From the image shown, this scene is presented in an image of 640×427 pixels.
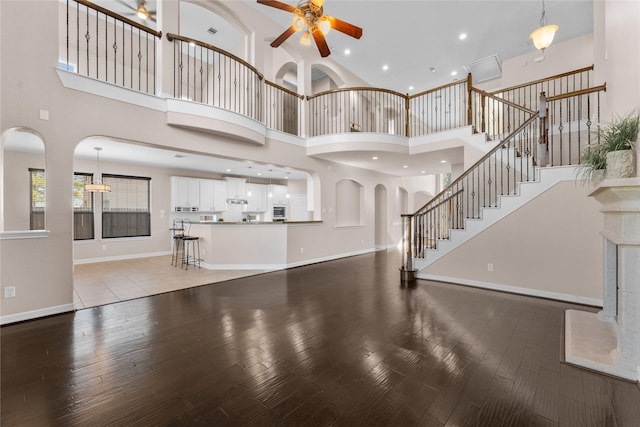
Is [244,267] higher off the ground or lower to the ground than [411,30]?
lower

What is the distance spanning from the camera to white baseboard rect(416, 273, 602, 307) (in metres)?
3.82

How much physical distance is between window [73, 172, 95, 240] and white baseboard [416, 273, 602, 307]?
27.9ft

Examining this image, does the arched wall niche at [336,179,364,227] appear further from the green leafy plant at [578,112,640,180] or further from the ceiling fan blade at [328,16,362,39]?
the green leafy plant at [578,112,640,180]

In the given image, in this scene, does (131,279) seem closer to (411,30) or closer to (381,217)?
(381,217)

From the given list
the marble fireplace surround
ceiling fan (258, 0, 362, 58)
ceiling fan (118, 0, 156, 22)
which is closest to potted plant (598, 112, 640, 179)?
the marble fireplace surround

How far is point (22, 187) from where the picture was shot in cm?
635

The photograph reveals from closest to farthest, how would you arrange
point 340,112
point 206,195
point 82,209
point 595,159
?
point 595,159, point 340,112, point 82,209, point 206,195

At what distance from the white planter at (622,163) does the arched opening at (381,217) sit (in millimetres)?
7905

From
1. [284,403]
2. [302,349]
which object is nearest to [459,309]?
[302,349]

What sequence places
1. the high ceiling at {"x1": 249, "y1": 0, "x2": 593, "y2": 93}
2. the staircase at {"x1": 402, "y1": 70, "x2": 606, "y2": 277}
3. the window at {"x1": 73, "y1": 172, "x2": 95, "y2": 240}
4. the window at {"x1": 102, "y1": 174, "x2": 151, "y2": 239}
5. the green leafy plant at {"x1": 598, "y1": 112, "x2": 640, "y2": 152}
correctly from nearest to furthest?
the green leafy plant at {"x1": 598, "y1": 112, "x2": 640, "y2": 152} → the staircase at {"x1": 402, "y1": 70, "x2": 606, "y2": 277} → the high ceiling at {"x1": 249, "y1": 0, "x2": 593, "y2": 93} → the window at {"x1": 73, "y1": 172, "x2": 95, "y2": 240} → the window at {"x1": 102, "y1": 174, "x2": 151, "y2": 239}

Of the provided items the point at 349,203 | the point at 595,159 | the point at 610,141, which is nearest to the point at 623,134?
the point at 610,141

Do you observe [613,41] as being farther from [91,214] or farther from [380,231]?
[91,214]

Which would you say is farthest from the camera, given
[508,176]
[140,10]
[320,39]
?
[140,10]

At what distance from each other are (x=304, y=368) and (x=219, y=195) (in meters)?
8.22
